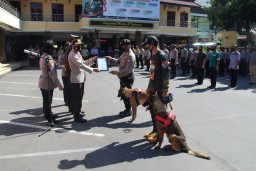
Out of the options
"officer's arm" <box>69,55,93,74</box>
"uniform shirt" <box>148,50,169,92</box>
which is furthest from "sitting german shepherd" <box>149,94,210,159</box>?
"officer's arm" <box>69,55,93,74</box>

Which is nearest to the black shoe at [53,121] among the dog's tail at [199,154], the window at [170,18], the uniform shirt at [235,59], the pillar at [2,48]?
the dog's tail at [199,154]

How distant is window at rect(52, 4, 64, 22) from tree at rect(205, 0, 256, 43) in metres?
15.7

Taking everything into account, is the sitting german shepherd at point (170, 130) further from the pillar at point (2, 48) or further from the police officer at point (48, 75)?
the pillar at point (2, 48)

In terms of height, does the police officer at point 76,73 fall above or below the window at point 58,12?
below

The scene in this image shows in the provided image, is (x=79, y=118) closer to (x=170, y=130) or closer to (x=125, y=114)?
(x=125, y=114)

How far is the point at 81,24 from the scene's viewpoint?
1123 inches

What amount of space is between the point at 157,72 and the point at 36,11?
95.1ft

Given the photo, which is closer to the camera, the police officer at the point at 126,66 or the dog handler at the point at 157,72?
the dog handler at the point at 157,72

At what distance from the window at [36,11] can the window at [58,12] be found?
1.36m

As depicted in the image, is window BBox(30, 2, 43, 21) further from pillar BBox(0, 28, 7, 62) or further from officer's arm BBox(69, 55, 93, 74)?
officer's arm BBox(69, 55, 93, 74)

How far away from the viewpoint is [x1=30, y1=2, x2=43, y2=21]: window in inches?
1237

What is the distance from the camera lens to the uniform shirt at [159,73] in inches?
222

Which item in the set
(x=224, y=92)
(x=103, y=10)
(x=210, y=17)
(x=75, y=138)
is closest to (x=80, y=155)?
(x=75, y=138)

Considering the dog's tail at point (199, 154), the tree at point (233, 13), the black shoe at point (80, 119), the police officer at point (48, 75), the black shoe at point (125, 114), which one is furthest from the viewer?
the tree at point (233, 13)
